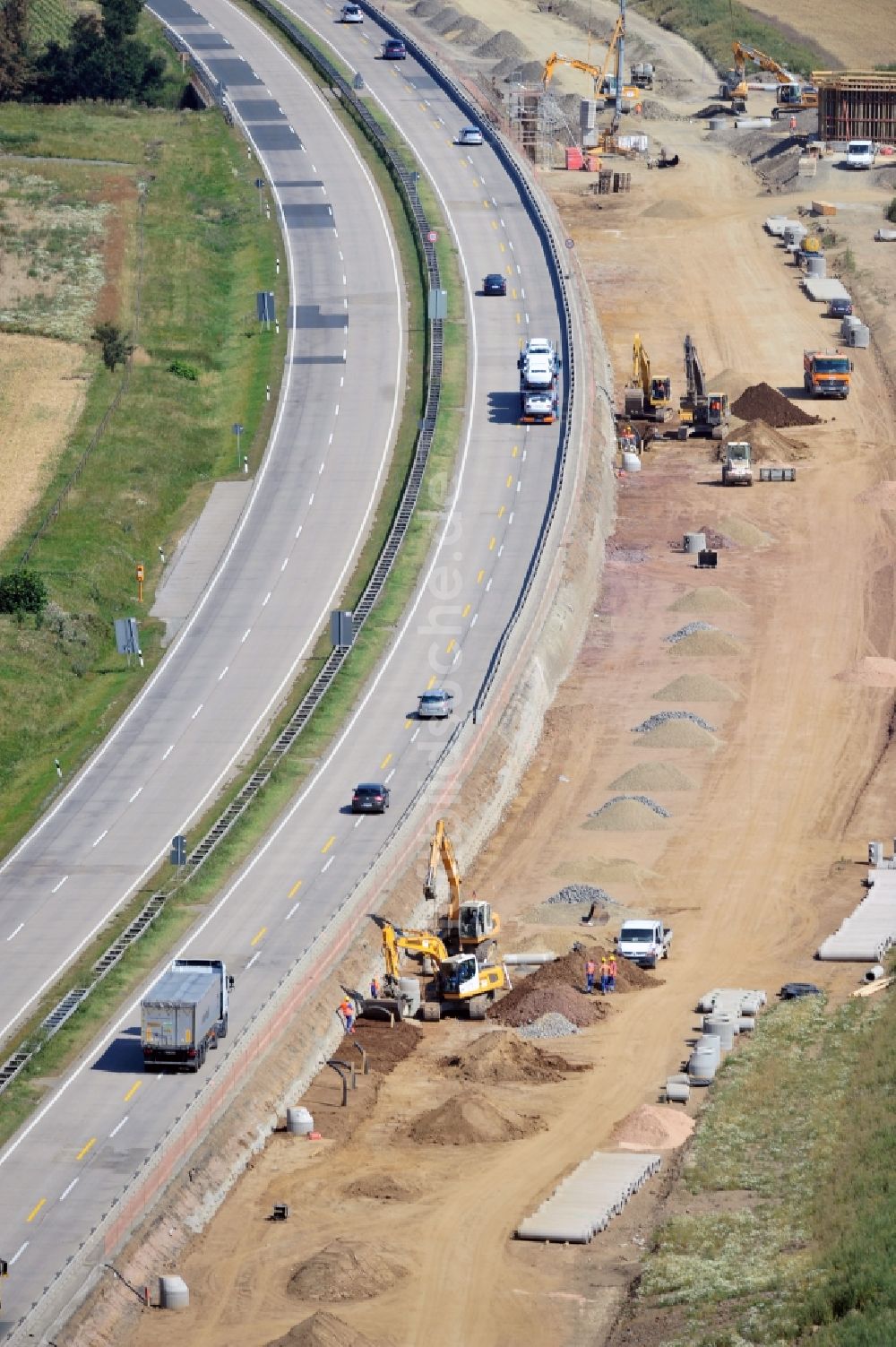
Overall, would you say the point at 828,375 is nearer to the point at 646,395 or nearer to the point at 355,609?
the point at 646,395

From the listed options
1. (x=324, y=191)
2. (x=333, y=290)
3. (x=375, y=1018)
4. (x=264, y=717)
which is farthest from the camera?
(x=324, y=191)

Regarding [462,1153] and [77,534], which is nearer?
[462,1153]

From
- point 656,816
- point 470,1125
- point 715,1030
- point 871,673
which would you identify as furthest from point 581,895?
point 871,673

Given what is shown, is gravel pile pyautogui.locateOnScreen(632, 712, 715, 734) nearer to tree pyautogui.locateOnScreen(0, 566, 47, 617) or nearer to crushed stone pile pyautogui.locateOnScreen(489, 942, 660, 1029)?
crushed stone pile pyautogui.locateOnScreen(489, 942, 660, 1029)

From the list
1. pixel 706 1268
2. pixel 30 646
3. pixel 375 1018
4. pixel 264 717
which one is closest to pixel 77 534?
pixel 30 646

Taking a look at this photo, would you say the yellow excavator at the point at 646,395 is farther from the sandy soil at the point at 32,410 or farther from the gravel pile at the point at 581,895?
the gravel pile at the point at 581,895

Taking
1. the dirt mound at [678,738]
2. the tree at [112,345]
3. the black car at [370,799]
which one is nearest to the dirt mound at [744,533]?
the dirt mound at [678,738]

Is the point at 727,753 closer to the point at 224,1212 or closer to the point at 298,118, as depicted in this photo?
the point at 224,1212
